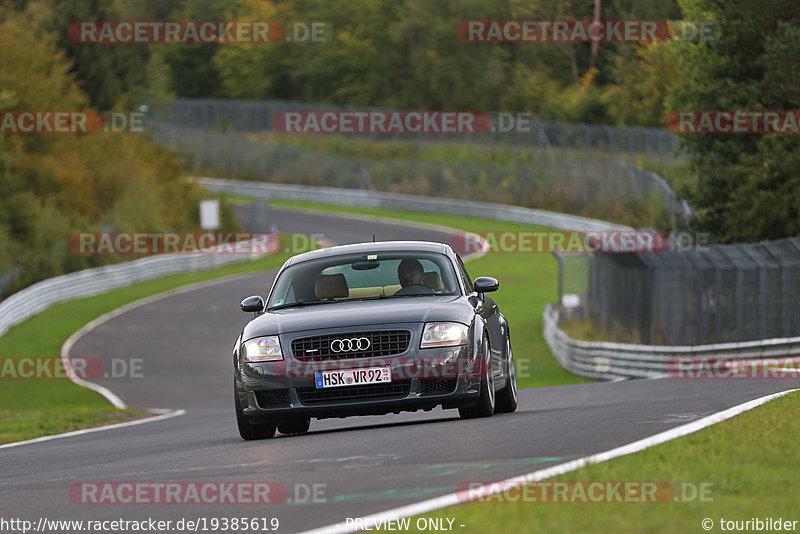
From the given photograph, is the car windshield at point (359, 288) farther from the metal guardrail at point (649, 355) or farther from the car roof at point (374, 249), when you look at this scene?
the metal guardrail at point (649, 355)

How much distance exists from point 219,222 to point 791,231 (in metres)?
32.7

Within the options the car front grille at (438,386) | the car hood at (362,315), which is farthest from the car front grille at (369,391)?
the car hood at (362,315)

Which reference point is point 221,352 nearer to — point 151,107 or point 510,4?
point 151,107

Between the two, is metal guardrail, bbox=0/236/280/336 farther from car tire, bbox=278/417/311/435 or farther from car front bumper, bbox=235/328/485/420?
car front bumper, bbox=235/328/485/420

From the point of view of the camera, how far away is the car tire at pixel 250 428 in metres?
11.8

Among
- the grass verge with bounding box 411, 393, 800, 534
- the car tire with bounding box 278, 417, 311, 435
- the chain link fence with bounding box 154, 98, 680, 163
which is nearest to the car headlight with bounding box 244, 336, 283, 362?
the car tire with bounding box 278, 417, 311, 435

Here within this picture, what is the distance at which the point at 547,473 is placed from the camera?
7781mm

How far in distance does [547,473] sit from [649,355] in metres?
16.3

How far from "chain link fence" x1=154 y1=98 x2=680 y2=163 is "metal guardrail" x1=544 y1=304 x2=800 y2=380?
97.5ft

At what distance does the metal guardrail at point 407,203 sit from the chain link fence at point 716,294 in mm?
29245

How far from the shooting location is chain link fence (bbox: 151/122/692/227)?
60156 mm

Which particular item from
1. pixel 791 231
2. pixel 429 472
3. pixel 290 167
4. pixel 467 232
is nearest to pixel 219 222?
pixel 467 232

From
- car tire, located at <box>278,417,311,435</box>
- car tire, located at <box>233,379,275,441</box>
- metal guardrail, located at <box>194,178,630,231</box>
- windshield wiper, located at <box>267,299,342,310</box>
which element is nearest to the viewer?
car tire, located at <box>233,379,275,441</box>

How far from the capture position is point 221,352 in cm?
3153
